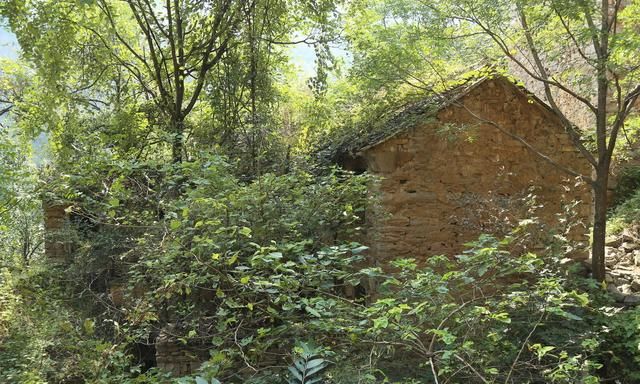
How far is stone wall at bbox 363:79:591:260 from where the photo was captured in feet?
20.5

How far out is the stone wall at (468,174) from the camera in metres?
6.26

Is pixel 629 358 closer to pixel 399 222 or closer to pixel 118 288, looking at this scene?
pixel 399 222

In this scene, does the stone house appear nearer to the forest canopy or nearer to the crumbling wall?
the forest canopy

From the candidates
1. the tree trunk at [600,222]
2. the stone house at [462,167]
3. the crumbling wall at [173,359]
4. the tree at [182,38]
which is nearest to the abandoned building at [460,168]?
the stone house at [462,167]

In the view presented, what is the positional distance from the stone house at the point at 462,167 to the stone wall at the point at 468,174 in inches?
0.5

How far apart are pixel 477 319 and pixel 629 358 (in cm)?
295

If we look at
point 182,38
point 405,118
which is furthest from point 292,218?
point 182,38

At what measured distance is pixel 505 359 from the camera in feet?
12.2

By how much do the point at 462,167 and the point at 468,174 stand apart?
133mm

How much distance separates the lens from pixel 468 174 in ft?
21.7

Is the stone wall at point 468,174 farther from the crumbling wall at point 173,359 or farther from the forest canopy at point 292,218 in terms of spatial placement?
the crumbling wall at point 173,359

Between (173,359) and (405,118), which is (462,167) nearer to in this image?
(405,118)

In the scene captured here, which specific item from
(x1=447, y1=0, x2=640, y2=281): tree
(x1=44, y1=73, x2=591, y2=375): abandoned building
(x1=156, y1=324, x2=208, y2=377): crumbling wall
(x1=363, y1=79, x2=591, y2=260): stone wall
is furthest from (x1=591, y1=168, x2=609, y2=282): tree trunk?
(x1=156, y1=324, x2=208, y2=377): crumbling wall

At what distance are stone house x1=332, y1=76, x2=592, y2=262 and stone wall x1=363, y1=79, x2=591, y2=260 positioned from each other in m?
0.01
